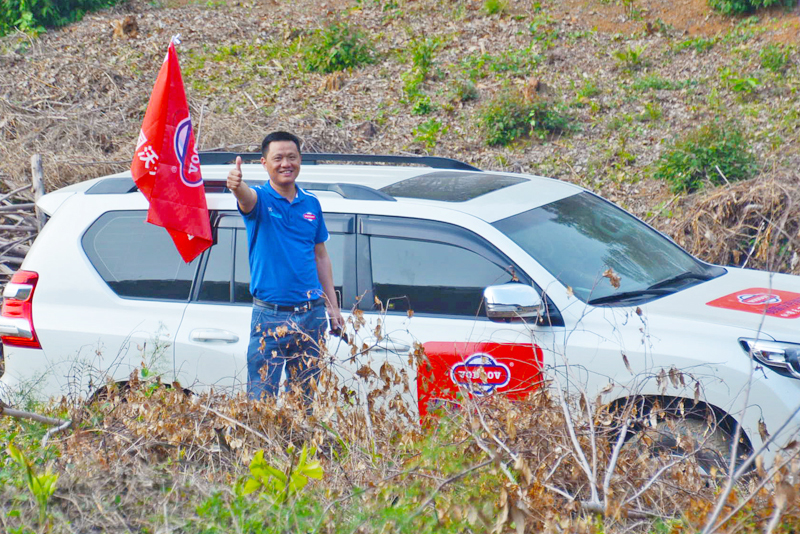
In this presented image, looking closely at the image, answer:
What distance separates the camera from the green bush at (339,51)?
12680 mm

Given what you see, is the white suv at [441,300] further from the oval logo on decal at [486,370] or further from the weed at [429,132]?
the weed at [429,132]

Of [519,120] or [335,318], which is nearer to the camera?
[335,318]

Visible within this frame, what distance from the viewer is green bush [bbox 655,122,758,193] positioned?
810 centimetres

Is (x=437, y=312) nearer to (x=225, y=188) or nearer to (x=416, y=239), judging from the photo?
(x=416, y=239)

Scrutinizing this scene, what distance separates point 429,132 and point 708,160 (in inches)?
154

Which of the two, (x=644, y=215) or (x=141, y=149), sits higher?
(x=141, y=149)

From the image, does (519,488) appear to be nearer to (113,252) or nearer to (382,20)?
(113,252)

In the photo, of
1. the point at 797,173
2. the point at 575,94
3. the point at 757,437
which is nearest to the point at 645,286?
the point at 757,437

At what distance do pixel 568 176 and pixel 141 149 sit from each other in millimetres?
6075

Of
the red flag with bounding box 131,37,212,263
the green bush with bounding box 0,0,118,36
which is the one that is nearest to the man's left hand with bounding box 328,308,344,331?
the red flag with bounding box 131,37,212,263

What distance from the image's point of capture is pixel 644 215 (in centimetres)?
Result: 833

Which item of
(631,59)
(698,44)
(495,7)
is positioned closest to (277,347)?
(631,59)

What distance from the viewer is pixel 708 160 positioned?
8180 millimetres

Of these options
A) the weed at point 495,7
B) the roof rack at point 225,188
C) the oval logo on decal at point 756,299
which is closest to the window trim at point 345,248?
the roof rack at point 225,188
